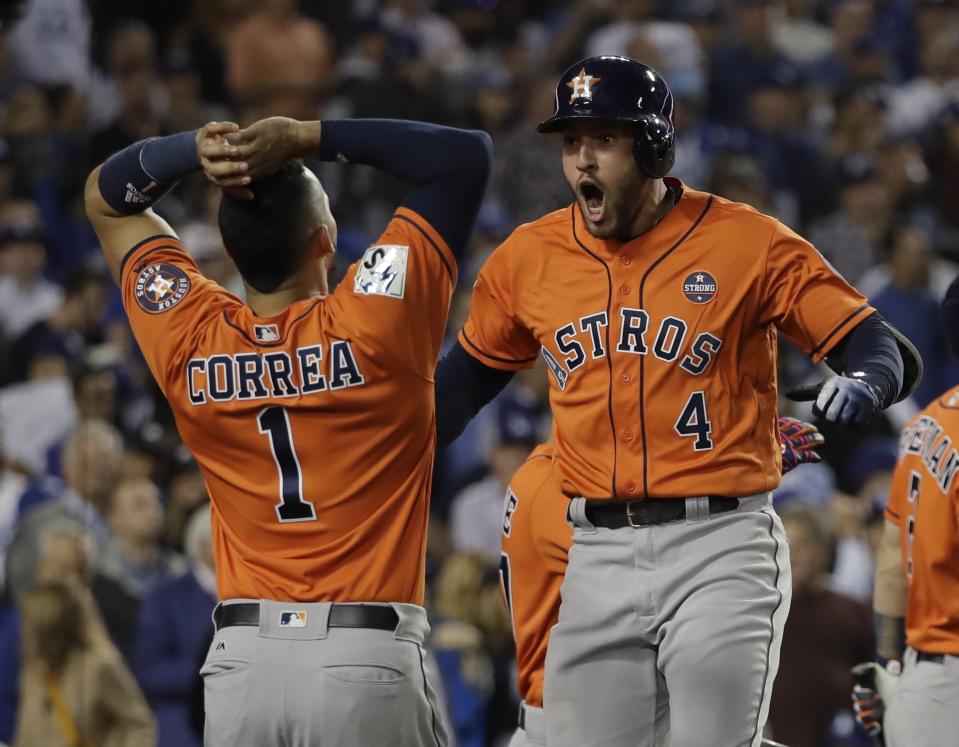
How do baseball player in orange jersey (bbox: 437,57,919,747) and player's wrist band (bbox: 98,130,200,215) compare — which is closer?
baseball player in orange jersey (bbox: 437,57,919,747)

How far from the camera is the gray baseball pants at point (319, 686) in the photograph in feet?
10.1

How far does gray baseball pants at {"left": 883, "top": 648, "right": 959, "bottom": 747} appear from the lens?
4.06m

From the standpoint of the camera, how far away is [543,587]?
3.90 metres

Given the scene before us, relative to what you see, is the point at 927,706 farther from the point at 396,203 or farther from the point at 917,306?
the point at 396,203

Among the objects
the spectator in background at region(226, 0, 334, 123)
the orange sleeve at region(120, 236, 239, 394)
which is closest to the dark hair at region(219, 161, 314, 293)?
the orange sleeve at region(120, 236, 239, 394)

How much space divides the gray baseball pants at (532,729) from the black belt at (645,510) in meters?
0.74

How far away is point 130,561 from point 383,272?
4188mm

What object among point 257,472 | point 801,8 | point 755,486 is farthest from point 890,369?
point 801,8

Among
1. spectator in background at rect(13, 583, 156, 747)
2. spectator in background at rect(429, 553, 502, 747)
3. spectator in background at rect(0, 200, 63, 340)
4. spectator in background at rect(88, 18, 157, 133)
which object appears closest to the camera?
spectator in background at rect(13, 583, 156, 747)

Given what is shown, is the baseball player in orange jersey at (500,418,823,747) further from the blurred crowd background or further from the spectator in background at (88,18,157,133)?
the spectator in background at (88,18,157,133)

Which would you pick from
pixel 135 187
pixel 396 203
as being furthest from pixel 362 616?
pixel 396 203

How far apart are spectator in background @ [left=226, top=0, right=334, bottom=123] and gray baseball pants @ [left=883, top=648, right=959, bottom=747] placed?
6.60m

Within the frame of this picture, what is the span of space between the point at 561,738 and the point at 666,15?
912 centimetres

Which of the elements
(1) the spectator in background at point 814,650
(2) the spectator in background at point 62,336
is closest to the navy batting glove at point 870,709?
(1) the spectator in background at point 814,650
